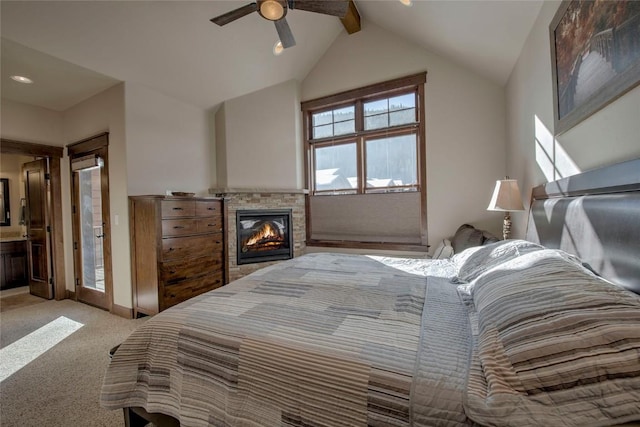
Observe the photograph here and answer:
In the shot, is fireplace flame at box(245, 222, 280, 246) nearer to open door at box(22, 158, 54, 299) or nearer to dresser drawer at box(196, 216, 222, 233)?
dresser drawer at box(196, 216, 222, 233)

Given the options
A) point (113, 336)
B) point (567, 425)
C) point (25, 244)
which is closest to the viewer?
point (567, 425)

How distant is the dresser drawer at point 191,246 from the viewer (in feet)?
10.2

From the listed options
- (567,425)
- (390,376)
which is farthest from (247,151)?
(567,425)

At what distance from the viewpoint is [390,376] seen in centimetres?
85

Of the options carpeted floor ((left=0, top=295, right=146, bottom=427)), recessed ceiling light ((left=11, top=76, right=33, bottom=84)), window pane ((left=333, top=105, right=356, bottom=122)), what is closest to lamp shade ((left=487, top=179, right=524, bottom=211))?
window pane ((left=333, top=105, right=356, bottom=122))

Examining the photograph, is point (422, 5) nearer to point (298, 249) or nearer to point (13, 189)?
point (298, 249)

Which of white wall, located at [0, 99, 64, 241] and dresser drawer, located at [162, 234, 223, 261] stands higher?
white wall, located at [0, 99, 64, 241]

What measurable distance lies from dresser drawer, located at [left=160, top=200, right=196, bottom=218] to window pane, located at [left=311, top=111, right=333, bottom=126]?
243 cm

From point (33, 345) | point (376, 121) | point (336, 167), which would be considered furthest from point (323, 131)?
point (33, 345)

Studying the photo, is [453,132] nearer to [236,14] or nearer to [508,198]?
[508,198]

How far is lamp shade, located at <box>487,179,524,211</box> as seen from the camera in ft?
7.88

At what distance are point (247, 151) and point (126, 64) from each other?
175cm

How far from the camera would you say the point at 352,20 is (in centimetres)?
395

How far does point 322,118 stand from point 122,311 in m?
3.90
